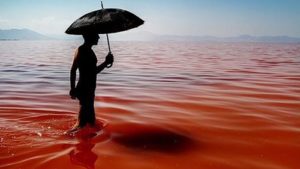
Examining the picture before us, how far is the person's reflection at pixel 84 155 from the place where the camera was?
15.1 ft

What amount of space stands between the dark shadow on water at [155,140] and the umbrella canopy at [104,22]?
1.87 metres

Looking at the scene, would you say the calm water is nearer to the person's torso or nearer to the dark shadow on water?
the dark shadow on water

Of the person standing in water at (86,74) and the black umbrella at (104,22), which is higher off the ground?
the black umbrella at (104,22)

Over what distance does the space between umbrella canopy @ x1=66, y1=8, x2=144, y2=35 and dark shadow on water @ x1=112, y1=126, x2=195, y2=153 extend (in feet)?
6.13

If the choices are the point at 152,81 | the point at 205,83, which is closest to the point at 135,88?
the point at 152,81

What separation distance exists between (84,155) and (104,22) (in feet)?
6.56

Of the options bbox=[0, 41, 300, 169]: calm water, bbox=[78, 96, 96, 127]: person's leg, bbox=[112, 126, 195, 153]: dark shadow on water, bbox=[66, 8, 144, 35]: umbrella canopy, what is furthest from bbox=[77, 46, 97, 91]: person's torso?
bbox=[112, 126, 195, 153]: dark shadow on water

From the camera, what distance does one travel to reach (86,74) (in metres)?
5.51

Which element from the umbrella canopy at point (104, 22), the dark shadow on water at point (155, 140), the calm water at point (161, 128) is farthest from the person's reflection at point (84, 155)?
the umbrella canopy at point (104, 22)

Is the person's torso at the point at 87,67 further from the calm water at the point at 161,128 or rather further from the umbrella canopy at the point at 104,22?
the calm water at the point at 161,128

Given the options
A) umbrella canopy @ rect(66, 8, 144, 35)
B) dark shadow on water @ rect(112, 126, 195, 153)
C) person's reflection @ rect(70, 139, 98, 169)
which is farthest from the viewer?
dark shadow on water @ rect(112, 126, 195, 153)

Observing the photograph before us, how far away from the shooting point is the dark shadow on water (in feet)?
17.3

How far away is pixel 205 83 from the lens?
12352 millimetres

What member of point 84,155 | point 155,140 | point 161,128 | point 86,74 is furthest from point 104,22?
point 161,128
